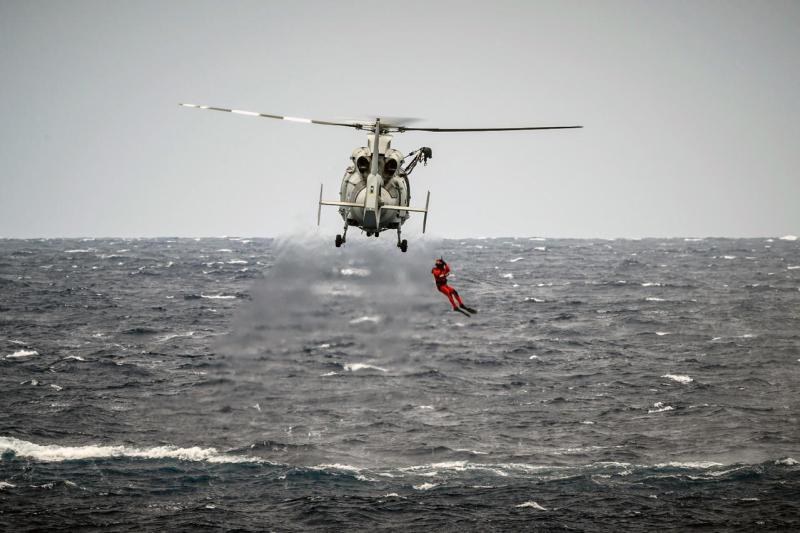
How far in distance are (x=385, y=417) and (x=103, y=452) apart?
37.7 metres

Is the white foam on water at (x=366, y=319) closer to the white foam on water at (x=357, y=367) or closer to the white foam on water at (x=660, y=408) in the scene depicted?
the white foam on water at (x=357, y=367)

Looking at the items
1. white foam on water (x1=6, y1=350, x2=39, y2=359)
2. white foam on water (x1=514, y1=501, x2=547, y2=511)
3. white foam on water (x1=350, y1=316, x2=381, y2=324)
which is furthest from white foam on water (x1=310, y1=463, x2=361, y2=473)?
white foam on water (x1=6, y1=350, x2=39, y2=359)

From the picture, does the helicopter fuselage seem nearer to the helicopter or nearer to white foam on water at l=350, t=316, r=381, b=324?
the helicopter

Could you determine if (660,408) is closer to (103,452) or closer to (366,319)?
(366,319)

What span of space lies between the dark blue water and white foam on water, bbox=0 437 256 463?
324mm

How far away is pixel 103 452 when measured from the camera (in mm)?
108500

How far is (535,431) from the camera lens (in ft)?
386

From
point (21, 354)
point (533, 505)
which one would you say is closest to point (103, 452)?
point (21, 354)

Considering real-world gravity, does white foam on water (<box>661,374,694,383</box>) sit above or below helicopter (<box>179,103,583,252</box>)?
below

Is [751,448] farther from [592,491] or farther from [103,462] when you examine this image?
[103,462]

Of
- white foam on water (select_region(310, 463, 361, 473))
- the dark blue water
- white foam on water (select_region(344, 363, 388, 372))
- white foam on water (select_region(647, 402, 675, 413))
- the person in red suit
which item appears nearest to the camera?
the person in red suit

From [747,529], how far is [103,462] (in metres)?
72.2

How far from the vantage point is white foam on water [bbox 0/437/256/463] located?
350 feet

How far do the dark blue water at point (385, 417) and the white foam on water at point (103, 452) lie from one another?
324mm
